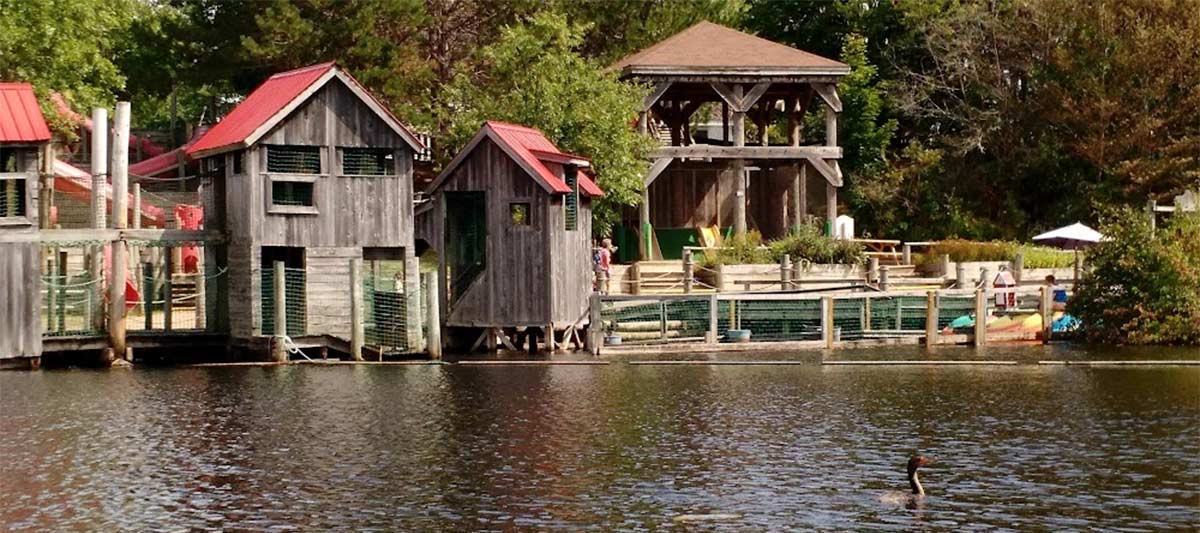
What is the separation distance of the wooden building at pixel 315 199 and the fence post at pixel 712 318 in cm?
845

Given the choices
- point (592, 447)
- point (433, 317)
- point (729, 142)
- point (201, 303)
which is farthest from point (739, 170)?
point (592, 447)

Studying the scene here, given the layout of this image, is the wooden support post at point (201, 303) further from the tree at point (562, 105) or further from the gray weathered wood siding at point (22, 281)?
the tree at point (562, 105)

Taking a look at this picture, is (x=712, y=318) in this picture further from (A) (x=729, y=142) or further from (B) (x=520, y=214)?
(A) (x=729, y=142)

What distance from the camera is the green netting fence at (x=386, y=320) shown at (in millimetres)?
49812

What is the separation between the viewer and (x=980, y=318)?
178 feet

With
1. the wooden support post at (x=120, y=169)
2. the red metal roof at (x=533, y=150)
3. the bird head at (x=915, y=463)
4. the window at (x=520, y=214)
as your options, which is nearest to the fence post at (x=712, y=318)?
the red metal roof at (x=533, y=150)

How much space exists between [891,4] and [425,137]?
24.5 meters

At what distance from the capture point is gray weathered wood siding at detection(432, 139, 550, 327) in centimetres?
5088

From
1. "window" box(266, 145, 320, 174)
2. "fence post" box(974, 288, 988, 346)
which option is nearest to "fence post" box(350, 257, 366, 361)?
"window" box(266, 145, 320, 174)

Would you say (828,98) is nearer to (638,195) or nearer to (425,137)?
(638,195)

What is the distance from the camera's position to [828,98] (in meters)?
70.0

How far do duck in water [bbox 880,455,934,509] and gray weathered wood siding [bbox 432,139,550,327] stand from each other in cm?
2294

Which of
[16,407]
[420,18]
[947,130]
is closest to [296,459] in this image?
[16,407]

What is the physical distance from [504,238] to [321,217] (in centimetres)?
519
